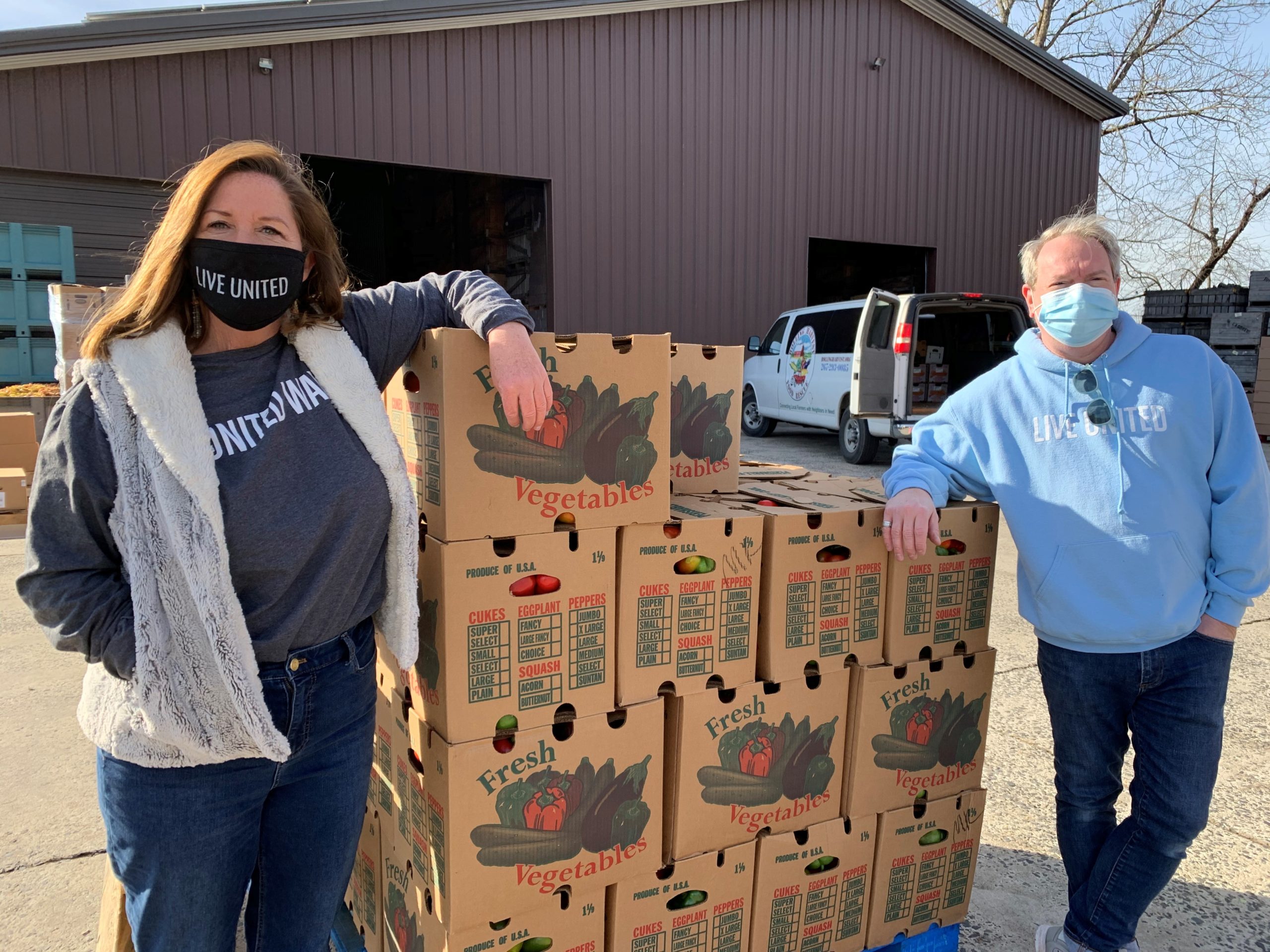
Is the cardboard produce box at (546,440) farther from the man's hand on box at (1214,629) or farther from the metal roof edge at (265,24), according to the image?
the metal roof edge at (265,24)

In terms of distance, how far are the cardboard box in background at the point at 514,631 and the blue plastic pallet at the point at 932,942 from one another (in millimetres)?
1204

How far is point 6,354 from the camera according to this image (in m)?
8.78

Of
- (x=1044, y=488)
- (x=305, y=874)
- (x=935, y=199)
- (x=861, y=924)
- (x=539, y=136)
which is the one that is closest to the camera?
(x=305, y=874)

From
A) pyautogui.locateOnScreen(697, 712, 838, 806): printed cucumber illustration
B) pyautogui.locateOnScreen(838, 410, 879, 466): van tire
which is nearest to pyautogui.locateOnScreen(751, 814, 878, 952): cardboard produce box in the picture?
pyautogui.locateOnScreen(697, 712, 838, 806): printed cucumber illustration

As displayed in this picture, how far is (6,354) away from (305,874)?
9.26 meters

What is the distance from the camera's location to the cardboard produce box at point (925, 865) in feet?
7.98

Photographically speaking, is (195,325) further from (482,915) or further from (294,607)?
(482,915)

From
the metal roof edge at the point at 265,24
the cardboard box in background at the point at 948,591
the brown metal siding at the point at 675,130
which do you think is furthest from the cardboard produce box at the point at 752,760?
the metal roof edge at the point at 265,24

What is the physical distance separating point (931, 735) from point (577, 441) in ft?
4.36

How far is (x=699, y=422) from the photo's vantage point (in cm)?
254

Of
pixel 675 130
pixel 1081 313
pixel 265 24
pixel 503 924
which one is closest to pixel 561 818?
pixel 503 924

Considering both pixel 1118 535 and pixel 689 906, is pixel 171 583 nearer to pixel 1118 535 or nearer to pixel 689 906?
pixel 689 906

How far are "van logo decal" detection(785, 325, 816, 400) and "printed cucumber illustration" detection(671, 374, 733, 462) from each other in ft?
28.9

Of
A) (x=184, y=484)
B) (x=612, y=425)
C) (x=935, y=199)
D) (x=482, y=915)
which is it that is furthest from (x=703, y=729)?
(x=935, y=199)
